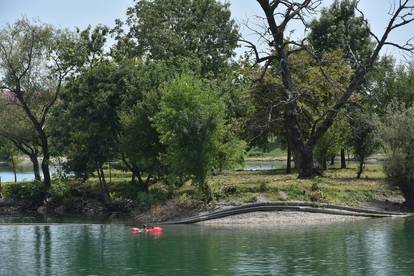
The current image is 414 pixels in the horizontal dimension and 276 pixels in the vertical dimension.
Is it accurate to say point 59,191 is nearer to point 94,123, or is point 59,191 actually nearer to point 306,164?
point 94,123

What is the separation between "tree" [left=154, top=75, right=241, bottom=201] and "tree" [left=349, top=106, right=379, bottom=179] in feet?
39.8

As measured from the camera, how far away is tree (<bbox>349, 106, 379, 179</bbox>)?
5134 centimetres

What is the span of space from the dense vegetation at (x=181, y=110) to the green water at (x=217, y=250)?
6.57m

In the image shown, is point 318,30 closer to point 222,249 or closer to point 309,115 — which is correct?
point 309,115

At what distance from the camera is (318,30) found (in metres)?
76.9

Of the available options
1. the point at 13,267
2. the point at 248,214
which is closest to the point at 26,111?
the point at 248,214

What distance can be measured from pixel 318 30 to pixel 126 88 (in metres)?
31.3

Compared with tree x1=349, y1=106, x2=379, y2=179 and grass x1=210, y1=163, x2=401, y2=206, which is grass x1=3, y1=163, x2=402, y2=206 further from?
tree x1=349, y1=106, x2=379, y2=179

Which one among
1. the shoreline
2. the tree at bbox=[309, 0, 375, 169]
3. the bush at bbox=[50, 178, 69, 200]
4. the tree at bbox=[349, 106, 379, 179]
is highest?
the tree at bbox=[309, 0, 375, 169]

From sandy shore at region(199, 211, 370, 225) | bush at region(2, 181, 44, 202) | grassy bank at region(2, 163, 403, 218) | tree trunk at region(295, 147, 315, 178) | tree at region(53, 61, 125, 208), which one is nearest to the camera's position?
sandy shore at region(199, 211, 370, 225)

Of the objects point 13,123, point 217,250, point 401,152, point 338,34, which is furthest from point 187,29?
point 217,250

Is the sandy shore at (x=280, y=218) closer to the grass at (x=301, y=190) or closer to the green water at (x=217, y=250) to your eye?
the grass at (x=301, y=190)

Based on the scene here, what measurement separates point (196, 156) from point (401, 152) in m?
13.7

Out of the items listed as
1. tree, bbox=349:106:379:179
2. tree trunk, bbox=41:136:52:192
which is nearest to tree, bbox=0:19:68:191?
tree trunk, bbox=41:136:52:192
